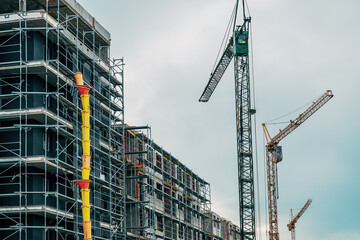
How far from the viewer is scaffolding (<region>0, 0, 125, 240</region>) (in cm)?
4353

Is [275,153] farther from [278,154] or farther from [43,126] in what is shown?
[43,126]

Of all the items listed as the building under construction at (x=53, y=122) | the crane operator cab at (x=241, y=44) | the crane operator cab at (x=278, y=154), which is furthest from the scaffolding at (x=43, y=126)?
the crane operator cab at (x=278, y=154)

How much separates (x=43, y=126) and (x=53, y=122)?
210cm

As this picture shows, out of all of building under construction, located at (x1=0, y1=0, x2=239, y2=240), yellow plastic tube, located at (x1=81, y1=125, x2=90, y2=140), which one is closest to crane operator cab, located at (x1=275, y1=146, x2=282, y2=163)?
building under construction, located at (x1=0, y1=0, x2=239, y2=240)

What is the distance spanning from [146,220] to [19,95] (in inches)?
1011

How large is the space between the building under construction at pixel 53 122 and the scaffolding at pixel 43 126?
0.07 m

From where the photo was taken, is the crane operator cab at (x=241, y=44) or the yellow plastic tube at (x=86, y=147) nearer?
the yellow plastic tube at (x=86, y=147)

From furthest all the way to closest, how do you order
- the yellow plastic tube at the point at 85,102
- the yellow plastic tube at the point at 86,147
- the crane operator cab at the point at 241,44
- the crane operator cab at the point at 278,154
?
the crane operator cab at the point at 278,154, the crane operator cab at the point at 241,44, the yellow plastic tube at the point at 85,102, the yellow plastic tube at the point at 86,147

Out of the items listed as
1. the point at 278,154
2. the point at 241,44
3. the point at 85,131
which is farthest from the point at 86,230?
the point at 278,154

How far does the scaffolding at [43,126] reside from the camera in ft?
143

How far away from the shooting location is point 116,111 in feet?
189

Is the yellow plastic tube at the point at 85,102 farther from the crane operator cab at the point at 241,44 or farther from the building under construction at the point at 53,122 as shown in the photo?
the crane operator cab at the point at 241,44

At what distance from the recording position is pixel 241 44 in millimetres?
89250

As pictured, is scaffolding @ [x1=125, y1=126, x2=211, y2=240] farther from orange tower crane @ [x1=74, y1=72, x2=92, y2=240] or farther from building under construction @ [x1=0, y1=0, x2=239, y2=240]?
orange tower crane @ [x1=74, y1=72, x2=92, y2=240]
